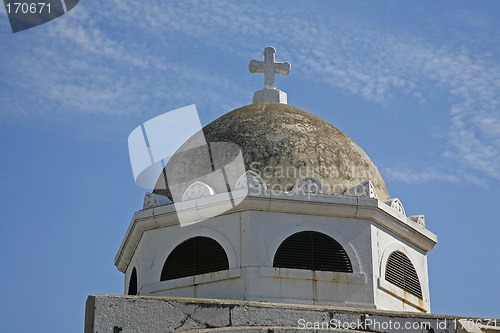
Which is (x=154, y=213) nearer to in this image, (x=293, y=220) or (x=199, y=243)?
(x=199, y=243)

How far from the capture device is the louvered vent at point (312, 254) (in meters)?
19.1

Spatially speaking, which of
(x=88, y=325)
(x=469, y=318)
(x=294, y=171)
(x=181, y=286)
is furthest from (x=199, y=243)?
(x=469, y=318)

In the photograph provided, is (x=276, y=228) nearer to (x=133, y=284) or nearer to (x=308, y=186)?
(x=308, y=186)

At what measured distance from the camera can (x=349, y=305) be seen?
1891 centimetres

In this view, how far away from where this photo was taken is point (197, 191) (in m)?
19.8

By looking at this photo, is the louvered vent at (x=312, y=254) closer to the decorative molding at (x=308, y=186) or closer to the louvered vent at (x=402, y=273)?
the decorative molding at (x=308, y=186)

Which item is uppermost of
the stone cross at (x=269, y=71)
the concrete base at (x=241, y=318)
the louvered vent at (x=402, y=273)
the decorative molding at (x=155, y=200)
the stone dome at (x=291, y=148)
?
the stone cross at (x=269, y=71)

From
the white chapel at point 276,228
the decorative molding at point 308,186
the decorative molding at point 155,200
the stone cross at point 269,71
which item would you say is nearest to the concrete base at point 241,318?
the white chapel at point 276,228

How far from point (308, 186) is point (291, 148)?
1.18 meters

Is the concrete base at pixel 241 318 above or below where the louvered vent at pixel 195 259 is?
below

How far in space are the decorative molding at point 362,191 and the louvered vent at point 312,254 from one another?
36.4 inches

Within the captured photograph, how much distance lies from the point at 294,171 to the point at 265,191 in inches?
40.3

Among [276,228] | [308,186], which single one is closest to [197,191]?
[276,228]

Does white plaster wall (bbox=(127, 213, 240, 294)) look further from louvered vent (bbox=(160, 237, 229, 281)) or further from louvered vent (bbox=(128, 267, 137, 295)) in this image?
louvered vent (bbox=(128, 267, 137, 295))
